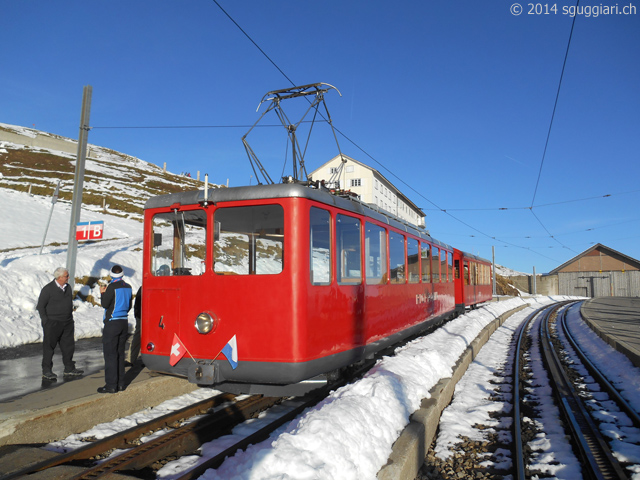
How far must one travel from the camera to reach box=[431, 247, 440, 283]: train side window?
11680 millimetres

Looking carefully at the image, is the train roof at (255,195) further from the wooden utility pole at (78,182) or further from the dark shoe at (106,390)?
the wooden utility pole at (78,182)

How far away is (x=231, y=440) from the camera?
480 cm

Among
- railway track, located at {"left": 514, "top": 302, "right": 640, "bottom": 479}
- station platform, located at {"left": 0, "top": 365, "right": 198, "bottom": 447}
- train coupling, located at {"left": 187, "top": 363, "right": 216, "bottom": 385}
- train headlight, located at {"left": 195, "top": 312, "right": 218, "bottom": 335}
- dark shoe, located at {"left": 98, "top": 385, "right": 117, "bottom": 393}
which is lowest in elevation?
railway track, located at {"left": 514, "top": 302, "right": 640, "bottom": 479}

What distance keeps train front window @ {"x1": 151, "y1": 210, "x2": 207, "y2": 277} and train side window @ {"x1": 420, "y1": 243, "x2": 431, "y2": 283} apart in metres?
6.06

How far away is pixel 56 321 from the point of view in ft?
20.6

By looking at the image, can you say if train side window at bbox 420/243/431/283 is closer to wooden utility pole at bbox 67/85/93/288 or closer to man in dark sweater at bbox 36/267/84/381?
man in dark sweater at bbox 36/267/84/381

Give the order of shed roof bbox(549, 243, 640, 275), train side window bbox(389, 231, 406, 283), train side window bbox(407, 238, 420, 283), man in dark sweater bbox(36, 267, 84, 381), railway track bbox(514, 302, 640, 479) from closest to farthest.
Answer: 1. railway track bbox(514, 302, 640, 479)
2. man in dark sweater bbox(36, 267, 84, 381)
3. train side window bbox(389, 231, 406, 283)
4. train side window bbox(407, 238, 420, 283)
5. shed roof bbox(549, 243, 640, 275)

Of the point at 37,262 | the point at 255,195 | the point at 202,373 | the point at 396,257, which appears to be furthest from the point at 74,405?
the point at 37,262

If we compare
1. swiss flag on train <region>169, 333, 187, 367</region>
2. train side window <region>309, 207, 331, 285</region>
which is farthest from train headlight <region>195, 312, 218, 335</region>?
train side window <region>309, 207, 331, 285</region>

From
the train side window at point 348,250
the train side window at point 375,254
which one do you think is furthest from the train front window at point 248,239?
the train side window at point 375,254

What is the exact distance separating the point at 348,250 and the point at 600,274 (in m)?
57.0

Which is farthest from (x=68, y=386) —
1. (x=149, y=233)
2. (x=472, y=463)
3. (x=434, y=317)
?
(x=434, y=317)

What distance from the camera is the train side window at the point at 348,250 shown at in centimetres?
589

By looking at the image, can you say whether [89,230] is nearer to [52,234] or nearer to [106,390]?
[106,390]
